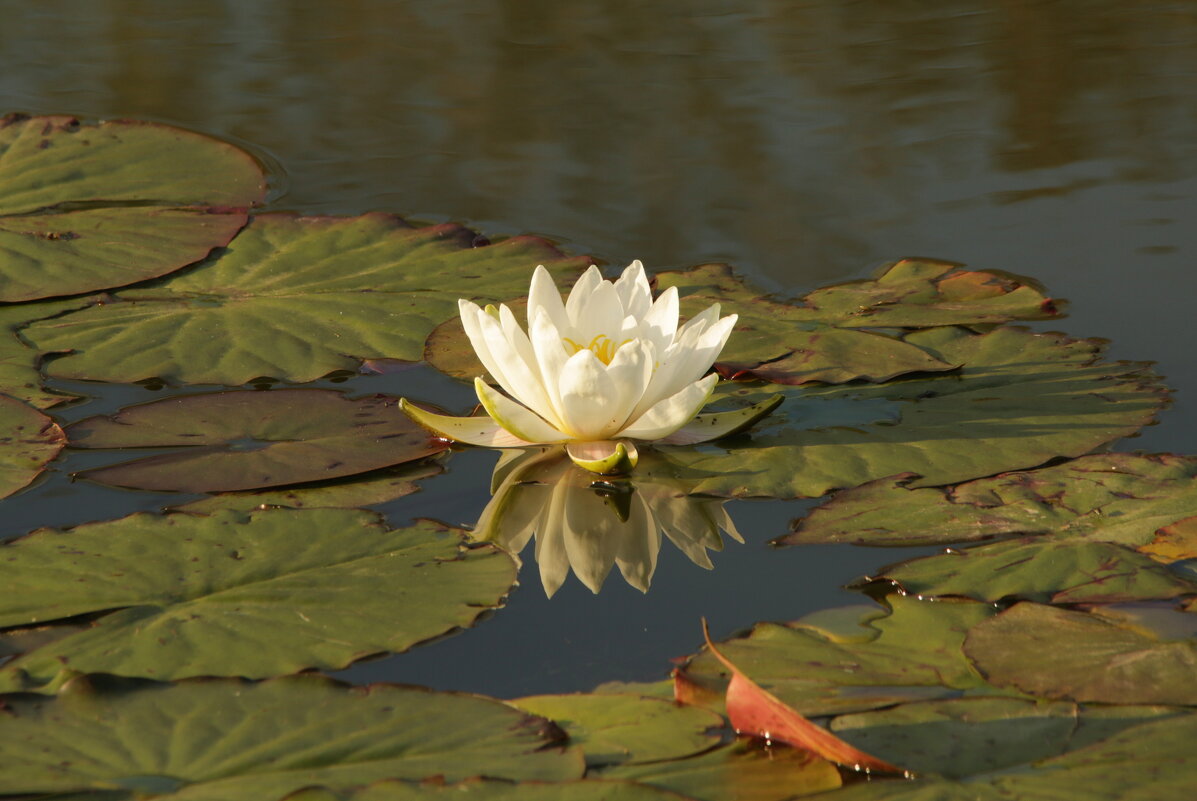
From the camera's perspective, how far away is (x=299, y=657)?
4.55ft

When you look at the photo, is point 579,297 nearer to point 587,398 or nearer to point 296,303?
point 587,398

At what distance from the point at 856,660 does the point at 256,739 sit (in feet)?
2.12

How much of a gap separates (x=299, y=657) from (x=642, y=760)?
426mm

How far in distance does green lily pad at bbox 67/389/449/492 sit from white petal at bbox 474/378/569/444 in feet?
0.46

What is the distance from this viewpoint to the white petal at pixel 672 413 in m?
1.80

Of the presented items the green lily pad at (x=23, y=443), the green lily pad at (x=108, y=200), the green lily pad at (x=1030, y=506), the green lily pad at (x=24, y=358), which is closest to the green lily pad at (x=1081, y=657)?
the green lily pad at (x=1030, y=506)

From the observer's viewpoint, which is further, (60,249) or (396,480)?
(60,249)

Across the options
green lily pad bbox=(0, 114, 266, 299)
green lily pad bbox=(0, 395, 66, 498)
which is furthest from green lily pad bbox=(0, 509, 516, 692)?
green lily pad bbox=(0, 114, 266, 299)

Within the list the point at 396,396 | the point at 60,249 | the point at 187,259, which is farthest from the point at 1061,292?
the point at 60,249

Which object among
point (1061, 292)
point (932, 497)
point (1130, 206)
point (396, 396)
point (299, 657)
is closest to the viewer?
point (299, 657)

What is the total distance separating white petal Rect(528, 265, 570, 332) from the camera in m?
1.88

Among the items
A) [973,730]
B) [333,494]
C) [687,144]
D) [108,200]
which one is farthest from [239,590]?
[687,144]

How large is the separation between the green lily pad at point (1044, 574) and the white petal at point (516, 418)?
1.86ft

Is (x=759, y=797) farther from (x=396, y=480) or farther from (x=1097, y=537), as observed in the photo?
(x=396, y=480)
